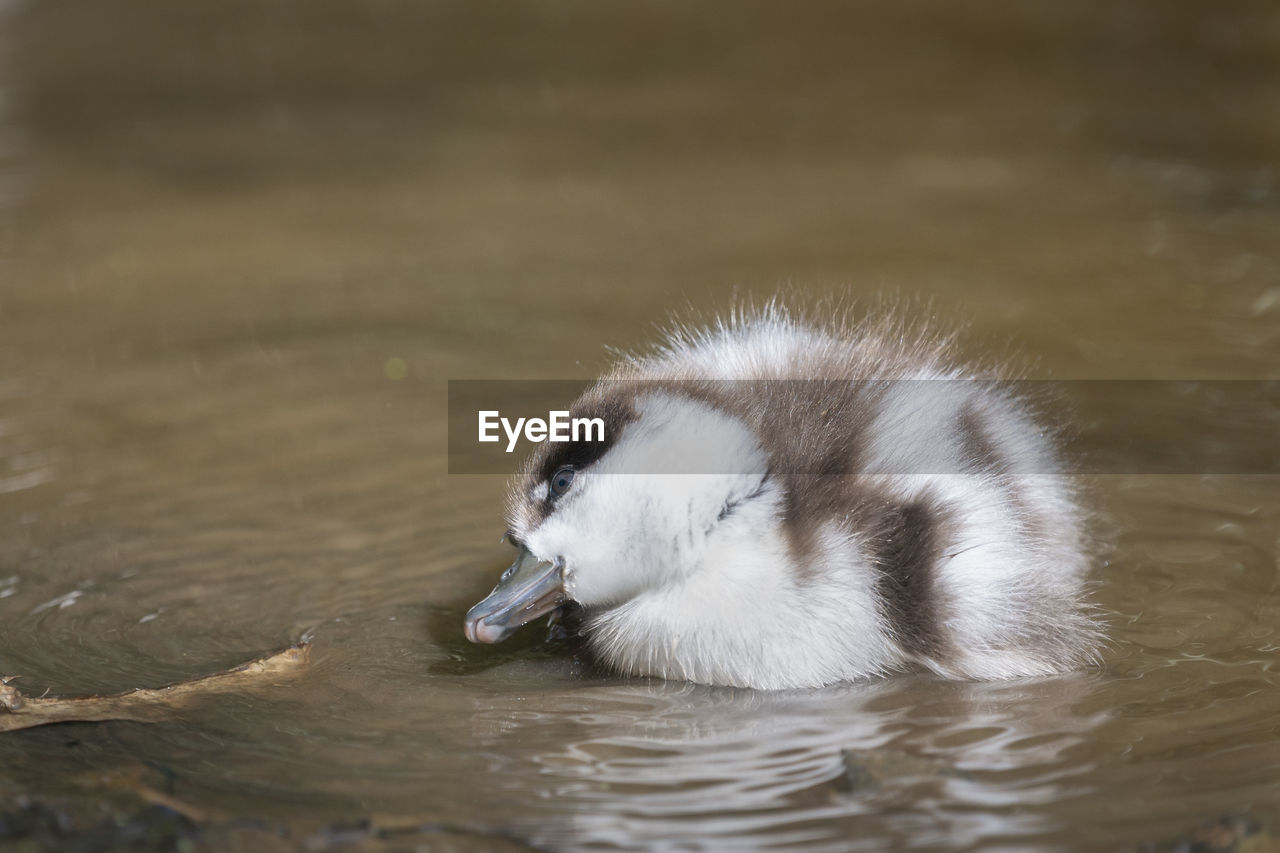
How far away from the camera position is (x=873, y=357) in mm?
3305

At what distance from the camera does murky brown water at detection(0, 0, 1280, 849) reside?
264 centimetres

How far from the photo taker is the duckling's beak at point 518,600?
3041mm

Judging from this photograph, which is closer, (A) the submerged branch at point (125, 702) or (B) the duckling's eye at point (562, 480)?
(A) the submerged branch at point (125, 702)

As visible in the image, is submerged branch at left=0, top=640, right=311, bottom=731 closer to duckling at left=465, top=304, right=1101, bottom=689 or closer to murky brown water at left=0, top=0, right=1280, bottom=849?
murky brown water at left=0, top=0, right=1280, bottom=849

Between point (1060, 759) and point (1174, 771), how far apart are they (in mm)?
187

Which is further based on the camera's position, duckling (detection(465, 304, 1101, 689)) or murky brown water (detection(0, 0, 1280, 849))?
duckling (detection(465, 304, 1101, 689))

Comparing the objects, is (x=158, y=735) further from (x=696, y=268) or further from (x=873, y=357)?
(x=696, y=268)

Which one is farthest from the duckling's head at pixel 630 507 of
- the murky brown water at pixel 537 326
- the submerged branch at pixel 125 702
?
the submerged branch at pixel 125 702

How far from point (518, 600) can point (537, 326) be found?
88.1 inches

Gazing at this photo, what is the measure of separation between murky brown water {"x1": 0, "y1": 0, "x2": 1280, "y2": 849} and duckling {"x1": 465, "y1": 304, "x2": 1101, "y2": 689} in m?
0.10

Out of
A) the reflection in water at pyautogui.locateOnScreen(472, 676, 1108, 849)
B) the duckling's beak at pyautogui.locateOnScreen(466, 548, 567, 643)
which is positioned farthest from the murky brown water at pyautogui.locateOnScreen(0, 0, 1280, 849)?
the duckling's beak at pyautogui.locateOnScreen(466, 548, 567, 643)

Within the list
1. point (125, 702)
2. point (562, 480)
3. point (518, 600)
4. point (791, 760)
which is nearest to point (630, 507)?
point (562, 480)

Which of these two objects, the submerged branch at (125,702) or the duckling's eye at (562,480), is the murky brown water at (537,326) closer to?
the submerged branch at (125,702)

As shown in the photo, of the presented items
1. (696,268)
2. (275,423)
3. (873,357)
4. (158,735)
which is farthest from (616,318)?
(158,735)
